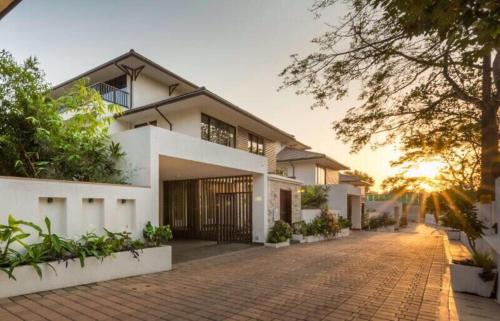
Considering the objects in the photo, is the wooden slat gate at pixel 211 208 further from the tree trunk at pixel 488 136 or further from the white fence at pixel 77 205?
the tree trunk at pixel 488 136

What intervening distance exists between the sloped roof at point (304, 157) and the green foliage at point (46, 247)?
60.6 feet

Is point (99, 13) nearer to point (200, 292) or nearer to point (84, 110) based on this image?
point (84, 110)

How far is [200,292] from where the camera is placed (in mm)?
5781

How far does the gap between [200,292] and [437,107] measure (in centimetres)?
861

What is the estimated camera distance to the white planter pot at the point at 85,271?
524 cm

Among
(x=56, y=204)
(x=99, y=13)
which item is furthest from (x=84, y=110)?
(x=56, y=204)

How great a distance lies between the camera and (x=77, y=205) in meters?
6.62

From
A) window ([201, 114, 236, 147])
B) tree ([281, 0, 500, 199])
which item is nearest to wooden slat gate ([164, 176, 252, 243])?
window ([201, 114, 236, 147])

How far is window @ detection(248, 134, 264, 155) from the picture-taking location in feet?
55.9

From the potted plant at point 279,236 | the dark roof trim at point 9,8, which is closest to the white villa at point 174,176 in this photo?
the potted plant at point 279,236

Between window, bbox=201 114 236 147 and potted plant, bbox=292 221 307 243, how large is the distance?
17.1ft

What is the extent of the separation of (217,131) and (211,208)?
11.8 feet

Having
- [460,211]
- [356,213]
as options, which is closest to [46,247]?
[460,211]

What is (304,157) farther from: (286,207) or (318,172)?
(286,207)
